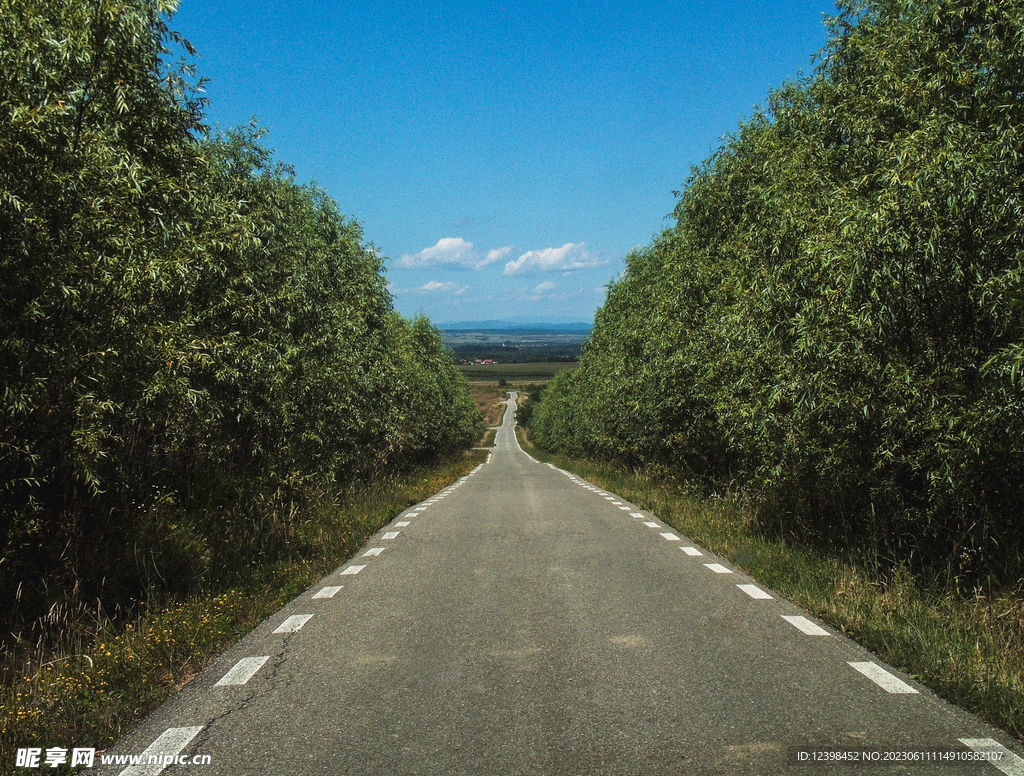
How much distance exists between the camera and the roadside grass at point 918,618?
16.1 feet

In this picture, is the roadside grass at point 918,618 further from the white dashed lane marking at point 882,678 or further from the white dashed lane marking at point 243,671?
the white dashed lane marking at point 243,671

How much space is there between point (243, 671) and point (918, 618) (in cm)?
506

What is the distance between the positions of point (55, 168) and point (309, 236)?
14.0 m

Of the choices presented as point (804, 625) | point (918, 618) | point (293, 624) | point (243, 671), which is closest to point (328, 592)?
point (293, 624)

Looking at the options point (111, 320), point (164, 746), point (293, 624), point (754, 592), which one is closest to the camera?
point (164, 746)

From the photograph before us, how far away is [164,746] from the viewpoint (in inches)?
169

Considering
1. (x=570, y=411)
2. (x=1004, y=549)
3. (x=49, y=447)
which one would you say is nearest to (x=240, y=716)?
(x=49, y=447)

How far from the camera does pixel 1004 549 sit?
8.19 m

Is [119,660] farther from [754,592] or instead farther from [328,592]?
[754,592]

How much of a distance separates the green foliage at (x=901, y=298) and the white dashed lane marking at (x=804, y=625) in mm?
1824

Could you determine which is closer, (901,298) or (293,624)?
(293,624)

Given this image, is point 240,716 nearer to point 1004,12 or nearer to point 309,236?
point 1004,12

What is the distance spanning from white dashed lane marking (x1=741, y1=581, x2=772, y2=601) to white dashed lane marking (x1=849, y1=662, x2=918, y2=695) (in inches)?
90.2

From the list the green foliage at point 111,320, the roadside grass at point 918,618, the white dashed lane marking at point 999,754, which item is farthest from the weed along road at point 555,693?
the green foliage at point 111,320
